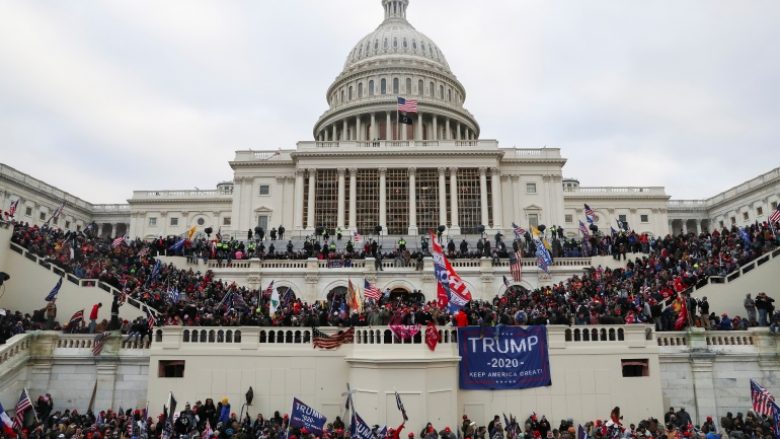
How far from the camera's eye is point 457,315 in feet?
71.1

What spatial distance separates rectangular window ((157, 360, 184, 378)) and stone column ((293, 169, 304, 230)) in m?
43.5

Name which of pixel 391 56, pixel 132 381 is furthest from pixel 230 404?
pixel 391 56

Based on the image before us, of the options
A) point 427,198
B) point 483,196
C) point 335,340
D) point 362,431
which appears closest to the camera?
point 362,431

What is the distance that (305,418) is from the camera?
721 inches

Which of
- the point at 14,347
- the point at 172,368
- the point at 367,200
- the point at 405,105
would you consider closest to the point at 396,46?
the point at 405,105

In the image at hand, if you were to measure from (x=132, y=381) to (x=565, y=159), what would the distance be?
2338 inches

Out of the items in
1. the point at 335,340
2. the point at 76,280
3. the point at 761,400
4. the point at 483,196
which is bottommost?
the point at 761,400

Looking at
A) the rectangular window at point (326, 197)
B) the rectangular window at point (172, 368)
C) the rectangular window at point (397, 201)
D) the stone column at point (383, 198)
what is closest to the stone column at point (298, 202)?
the rectangular window at point (326, 197)

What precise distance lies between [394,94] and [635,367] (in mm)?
73483

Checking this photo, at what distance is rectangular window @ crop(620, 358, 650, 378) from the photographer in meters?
21.1

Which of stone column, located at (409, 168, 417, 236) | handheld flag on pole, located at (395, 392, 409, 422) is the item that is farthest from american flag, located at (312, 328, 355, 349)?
stone column, located at (409, 168, 417, 236)

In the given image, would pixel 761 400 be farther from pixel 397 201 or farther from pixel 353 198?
pixel 353 198

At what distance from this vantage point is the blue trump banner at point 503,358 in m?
21.0

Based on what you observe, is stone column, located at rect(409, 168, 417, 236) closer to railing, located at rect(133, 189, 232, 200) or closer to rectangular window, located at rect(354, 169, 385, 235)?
rectangular window, located at rect(354, 169, 385, 235)
